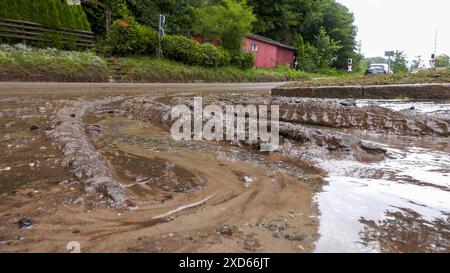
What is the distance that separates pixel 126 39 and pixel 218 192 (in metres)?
18.0

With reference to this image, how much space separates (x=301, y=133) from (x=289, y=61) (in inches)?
1490

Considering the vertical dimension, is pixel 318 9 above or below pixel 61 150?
above

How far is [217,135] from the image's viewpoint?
14.5 feet

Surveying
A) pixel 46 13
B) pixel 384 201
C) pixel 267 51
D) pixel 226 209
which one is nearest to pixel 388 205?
pixel 384 201

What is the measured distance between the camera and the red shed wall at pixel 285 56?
38.5 m

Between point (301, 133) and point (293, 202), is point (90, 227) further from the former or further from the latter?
point (301, 133)

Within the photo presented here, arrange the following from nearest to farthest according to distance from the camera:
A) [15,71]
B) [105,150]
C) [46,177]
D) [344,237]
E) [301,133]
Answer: [344,237], [46,177], [105,150], [301,133], [15,71]

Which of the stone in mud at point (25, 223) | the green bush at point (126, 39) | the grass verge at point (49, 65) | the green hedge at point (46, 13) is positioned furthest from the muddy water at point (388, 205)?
the green hedge at point (46, 13)

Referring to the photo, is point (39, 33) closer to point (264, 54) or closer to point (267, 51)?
point (264, 54)

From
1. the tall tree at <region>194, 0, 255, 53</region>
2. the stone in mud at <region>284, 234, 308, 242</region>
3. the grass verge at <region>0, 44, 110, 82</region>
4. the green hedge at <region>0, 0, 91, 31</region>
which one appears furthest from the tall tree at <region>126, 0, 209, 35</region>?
the stone in mud at <region>284, 234, 308, 242</region>

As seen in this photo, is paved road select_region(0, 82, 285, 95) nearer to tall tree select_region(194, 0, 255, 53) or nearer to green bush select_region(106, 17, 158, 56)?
green bush select_region(106, 17, 158, 56)

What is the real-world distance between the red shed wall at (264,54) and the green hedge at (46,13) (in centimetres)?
1700

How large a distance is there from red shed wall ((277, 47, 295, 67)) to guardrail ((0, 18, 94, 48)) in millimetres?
23277

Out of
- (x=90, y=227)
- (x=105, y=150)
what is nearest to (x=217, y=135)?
(x=105, y=150)
